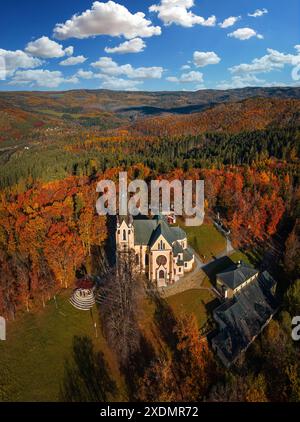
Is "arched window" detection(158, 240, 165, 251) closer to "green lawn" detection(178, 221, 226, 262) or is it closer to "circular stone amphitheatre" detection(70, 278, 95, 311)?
"green lawn" detection(178, 221, 226, 262)

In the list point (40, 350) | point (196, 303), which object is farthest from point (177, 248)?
point (40, 350)

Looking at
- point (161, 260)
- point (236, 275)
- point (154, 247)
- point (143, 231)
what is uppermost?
point (143, 231)

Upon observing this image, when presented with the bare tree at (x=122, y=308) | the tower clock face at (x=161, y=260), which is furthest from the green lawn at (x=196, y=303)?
the tower clock face at (x=161, y=260)

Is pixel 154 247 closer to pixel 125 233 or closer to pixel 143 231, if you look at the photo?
pixel 143 231

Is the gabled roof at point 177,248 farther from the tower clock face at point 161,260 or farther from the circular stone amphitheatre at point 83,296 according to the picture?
the circular stone amphitheatre at point 83,296

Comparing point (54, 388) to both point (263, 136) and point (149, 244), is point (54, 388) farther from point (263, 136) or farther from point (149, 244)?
point (263, 136)

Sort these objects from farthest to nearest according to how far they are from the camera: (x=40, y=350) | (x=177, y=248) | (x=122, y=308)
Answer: (x=177, y=248), (x=122, y=308), (x=40, y=350)

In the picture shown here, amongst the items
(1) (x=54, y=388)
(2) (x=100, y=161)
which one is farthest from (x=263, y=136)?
(1) (x=54, y=388)
